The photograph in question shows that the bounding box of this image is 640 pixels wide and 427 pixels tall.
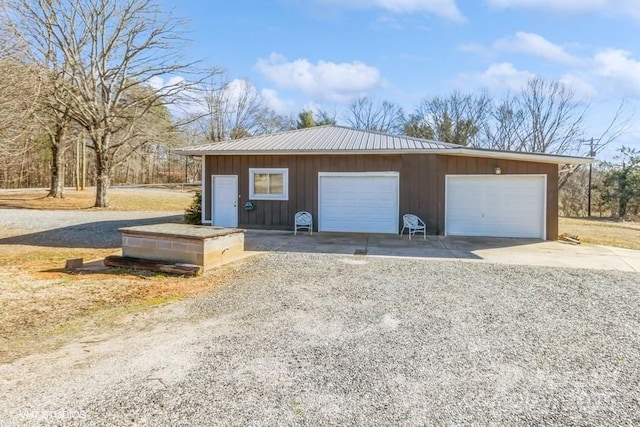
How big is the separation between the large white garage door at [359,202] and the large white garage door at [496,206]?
1.60 metres

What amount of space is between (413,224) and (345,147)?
2841 mm

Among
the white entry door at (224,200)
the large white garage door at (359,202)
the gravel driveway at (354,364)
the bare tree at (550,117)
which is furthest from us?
the bare tree at (550,117)

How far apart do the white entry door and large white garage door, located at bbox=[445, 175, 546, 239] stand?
627 centimetres

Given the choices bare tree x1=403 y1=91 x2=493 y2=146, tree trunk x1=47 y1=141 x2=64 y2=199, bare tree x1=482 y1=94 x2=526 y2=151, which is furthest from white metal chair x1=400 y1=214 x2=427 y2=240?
bare tree x1=482 y1=94 x2=526 y2=151

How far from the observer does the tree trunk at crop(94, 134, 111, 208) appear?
16359 millimetres

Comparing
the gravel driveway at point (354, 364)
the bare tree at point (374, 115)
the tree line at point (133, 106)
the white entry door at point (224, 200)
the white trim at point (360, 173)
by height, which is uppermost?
the bare tree at point (374, 115)

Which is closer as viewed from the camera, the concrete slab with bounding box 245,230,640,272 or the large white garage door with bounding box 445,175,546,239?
the concrete slab with bounding box 245,230,640,272

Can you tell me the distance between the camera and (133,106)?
16797 millimetres

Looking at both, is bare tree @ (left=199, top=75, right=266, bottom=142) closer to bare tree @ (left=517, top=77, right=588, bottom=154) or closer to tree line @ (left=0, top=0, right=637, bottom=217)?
tree line @ (left=0, top=0, right=637, bottom=217)

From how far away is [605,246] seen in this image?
937 centimetres

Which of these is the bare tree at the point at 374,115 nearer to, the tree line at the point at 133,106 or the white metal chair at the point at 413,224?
the tree line at the point at 133,106

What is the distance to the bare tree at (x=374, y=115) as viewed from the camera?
35778mm

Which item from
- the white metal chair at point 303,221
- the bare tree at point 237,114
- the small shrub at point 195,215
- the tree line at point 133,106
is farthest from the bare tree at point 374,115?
the white metal chair at point 303,221

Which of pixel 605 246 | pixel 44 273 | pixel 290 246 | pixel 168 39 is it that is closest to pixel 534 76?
pixel 605 246
